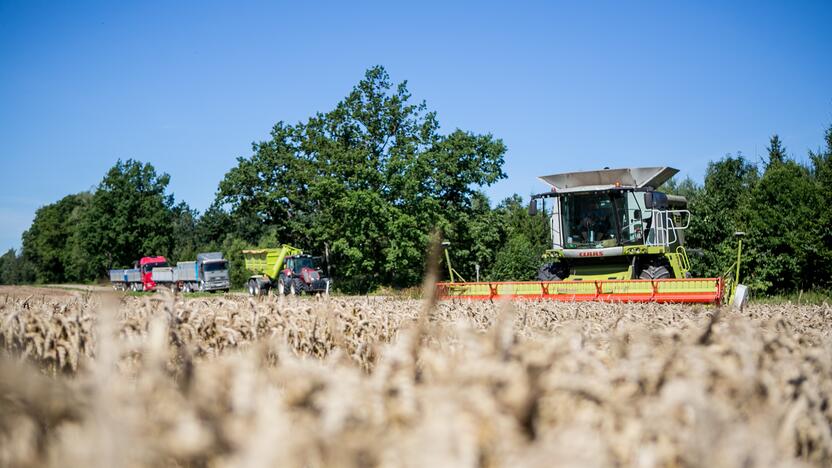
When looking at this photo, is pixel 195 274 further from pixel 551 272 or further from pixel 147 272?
pixel 551 272

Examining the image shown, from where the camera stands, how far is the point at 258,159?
163 ft

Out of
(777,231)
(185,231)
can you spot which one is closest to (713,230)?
(777,231)

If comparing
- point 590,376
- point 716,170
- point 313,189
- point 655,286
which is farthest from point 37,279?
point 590,376

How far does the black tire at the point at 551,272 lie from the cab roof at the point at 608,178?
2.20 meters

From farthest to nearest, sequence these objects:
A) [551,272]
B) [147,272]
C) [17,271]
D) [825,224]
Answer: [17,271] < [147,272] < [825,224] < [551,272]

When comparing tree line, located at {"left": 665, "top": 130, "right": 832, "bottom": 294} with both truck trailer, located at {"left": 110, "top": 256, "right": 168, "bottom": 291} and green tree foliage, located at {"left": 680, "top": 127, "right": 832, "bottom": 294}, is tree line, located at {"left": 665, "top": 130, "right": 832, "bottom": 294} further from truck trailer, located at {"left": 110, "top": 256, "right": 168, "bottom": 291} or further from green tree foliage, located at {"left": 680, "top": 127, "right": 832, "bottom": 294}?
truck trailer, located at {"left": 110, "top": 256, "right": 168, "bottom": 291}

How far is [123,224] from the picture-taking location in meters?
74.9

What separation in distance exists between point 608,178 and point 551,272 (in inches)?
113

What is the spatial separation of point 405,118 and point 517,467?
45.6 metres

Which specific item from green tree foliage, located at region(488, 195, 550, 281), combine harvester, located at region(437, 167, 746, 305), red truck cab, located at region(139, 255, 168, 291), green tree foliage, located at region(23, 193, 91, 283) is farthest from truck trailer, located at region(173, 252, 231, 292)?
green tree foliage, located at region(23, 193, 91, 283)

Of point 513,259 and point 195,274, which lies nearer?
point 513,259

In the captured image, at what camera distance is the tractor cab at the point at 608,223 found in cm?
1753

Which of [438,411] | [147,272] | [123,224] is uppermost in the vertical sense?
[123,224]

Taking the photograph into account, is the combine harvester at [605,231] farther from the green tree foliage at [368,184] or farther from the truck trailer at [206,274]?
the truck trailer at [206,274]
